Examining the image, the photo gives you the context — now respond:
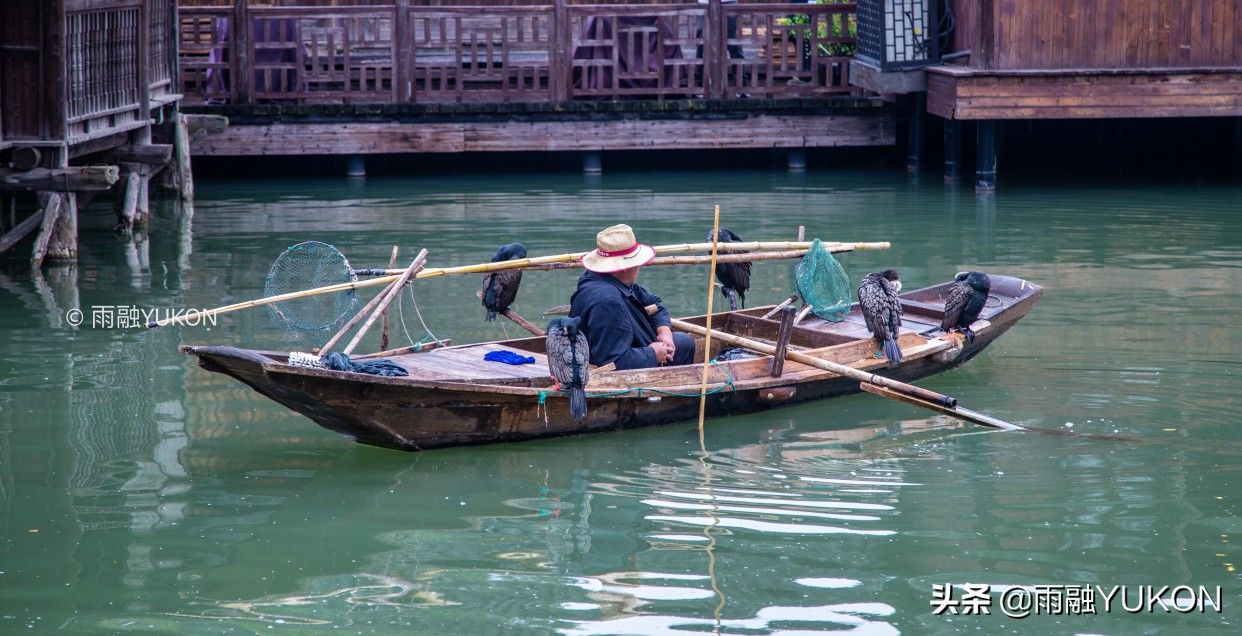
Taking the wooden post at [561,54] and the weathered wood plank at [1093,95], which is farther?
the wooden post at [561,54]

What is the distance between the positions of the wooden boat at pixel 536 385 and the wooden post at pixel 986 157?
730 centimetres

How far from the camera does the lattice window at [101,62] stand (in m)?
12.6

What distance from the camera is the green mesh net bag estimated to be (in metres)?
8.90

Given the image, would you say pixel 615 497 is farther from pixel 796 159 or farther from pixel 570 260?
pixel 796 159

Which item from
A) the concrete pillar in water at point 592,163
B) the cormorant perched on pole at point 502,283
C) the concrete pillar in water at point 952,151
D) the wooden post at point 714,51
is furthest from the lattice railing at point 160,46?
the concrete pillar in water at point 952,151

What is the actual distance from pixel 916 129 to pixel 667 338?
1136 centimetres

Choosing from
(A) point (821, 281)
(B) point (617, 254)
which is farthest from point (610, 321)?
(A) point (821, 281)

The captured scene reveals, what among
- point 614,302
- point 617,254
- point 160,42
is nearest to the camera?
point 614,302

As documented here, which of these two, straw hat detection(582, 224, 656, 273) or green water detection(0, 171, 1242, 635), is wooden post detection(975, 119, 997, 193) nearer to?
green water detection(0, 171, 1242, 635)

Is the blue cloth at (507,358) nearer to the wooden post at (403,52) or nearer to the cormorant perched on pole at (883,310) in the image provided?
the cormorant perched on pole at (883,310)

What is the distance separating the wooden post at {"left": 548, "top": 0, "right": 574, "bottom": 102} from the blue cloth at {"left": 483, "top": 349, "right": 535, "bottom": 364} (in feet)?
34.0

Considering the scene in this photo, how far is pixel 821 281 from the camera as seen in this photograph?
29.6 feet

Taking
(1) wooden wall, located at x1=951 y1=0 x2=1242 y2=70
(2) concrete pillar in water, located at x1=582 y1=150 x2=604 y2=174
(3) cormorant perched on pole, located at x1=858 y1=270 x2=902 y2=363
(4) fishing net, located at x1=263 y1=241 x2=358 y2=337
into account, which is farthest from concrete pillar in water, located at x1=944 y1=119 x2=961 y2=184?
(4) fishing net, located at x1=263 y1=241 x2=358 y2=337

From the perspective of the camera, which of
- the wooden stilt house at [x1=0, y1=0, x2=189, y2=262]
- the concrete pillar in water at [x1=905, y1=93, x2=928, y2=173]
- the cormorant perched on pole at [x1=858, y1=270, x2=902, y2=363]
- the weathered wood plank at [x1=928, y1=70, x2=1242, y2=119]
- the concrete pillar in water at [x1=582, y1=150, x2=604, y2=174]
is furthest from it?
the concrete pillar in water at [x1=582, y1=150, x2=604, y2=174]
